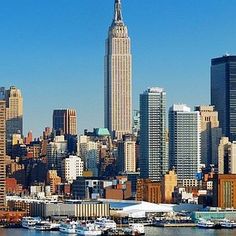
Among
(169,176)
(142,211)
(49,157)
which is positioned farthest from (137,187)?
(49,157)

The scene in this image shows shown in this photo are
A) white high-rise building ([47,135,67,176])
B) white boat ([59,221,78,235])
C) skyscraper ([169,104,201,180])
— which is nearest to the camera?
white boat ([59,221,78,235])

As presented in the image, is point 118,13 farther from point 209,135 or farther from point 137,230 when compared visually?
point 137,230

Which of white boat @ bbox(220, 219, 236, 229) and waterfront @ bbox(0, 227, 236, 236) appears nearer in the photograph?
waterfront @ bbox(0, 227, 236, 236)

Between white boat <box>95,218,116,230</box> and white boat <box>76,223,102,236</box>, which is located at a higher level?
white boat <box>95,218,116,230</box>

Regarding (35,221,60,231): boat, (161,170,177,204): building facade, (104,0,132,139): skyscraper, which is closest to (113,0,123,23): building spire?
(104,0,132,139): skyscraper

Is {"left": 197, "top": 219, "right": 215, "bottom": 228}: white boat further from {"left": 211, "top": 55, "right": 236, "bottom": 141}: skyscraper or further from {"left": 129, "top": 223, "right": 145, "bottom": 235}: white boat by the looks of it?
{"left": 211, "top": 55, "right": 236, "bottom": 141}: skyscraper

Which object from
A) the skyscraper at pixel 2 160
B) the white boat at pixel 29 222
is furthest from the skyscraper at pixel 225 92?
the white boat at pixel 29 222

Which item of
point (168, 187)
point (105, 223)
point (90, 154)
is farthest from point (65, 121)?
point (105, 223)
